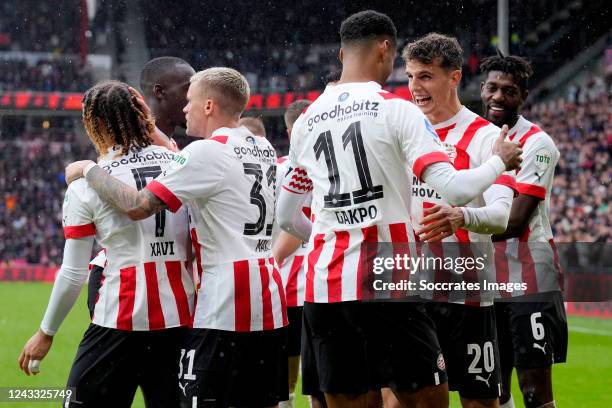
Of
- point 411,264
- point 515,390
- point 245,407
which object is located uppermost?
point 411,264

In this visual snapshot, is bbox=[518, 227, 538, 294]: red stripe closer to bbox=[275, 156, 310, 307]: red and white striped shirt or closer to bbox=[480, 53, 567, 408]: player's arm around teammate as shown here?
bbox=[480, 53, 567, 408]: player's arm around teammate

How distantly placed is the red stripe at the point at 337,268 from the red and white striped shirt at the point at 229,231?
1.54ft

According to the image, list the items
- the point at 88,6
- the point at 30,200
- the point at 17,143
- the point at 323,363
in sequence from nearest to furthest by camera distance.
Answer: the point at 323,363 < the point at 88,6 < the point at 30,200 < the point at 17,143

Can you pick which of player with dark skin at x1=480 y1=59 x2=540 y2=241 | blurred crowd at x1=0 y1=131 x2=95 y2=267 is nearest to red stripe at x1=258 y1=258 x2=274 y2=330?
player with dark skin at x1=480 y1=59 x2=540 y2=241

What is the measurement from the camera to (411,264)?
367 centimetres

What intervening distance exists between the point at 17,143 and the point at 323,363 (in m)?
33.3

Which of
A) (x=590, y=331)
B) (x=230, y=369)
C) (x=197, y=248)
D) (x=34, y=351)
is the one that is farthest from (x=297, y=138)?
(x=590, y=331)

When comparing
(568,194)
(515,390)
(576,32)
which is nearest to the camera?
(515,390)

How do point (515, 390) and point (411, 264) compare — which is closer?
point (411, 264)

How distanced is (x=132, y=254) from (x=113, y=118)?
599 mm

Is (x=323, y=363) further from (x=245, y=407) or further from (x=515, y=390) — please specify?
(x=515, y=390)

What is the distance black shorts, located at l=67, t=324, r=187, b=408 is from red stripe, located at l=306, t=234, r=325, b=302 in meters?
0.65

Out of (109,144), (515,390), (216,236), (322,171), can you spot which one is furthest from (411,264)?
(515,390)

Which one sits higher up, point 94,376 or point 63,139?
point 63,139
